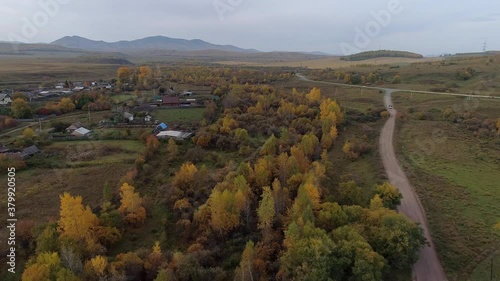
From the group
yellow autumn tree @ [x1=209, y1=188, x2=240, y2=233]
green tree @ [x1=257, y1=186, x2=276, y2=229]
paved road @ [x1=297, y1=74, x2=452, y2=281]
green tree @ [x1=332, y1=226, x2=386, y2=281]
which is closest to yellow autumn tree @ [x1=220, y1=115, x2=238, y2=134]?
paved road @ [x1=297, y1=74, x2=452, y2=281]

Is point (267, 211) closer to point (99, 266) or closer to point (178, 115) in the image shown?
point (99, 266)

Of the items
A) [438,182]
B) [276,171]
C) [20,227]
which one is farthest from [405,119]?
[20,227]

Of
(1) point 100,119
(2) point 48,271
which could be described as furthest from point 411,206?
(1) point 100,119

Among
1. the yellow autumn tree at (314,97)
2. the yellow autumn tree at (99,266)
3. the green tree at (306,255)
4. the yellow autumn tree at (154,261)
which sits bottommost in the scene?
the yellow autumn tree at (154,261)

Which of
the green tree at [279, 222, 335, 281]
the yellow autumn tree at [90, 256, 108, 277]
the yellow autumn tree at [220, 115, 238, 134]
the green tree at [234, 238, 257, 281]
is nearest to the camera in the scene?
the green tree at [279, 222, 335, 281]

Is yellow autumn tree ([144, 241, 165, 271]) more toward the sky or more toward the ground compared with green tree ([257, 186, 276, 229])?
more toward the ground

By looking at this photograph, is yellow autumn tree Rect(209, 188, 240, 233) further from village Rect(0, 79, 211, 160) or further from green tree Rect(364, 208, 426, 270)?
village Rect(0, 79, 211, 160)

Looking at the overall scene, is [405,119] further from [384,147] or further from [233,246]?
[233,246]

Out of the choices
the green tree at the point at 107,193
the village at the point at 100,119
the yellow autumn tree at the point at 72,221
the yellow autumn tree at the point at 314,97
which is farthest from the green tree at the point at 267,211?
the yellow autumn tree at the point at 314,97

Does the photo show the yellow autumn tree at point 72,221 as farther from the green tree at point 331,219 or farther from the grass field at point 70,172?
the green tree at point 331,219
